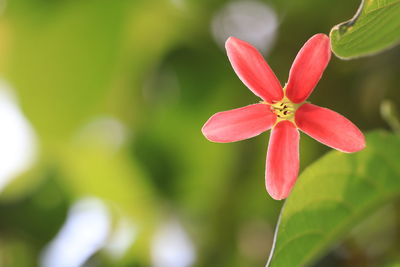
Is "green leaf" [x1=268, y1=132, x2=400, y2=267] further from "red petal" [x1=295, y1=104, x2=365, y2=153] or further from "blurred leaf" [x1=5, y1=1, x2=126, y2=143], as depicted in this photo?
"blurred leaf" [x1=5, y1=1, x2=126, y2=143]

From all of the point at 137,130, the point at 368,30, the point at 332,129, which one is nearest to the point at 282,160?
the point at 332,129

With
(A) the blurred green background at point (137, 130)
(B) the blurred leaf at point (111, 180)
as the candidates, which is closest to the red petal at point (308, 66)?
(A) the blurred green background at point (137, 130)

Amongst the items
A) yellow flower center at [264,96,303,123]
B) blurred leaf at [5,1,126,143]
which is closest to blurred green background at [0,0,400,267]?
blurred leaf at [5,1,126,143]

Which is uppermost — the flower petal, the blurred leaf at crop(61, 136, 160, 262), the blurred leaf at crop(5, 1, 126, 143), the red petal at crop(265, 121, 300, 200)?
the blurred leaf at crop(5, 1, 126, 143)

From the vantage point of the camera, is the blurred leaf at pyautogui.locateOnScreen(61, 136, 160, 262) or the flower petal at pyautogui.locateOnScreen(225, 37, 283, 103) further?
the blurred leaf at pyautogui.locateOnScreen(61, 136, 160, 262)

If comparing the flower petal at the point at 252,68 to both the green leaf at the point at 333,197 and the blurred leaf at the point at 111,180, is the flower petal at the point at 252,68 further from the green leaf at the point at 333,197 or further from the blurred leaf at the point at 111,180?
the blurred leaf at the point at 111,180

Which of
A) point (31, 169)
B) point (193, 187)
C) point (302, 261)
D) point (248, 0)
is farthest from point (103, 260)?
point (302, 261)
